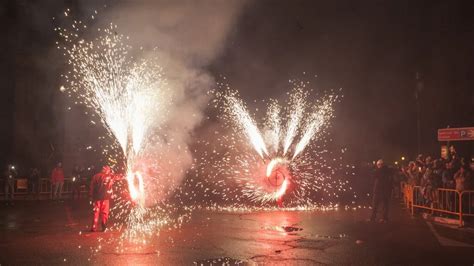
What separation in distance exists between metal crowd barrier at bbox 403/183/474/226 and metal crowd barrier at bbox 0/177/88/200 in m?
15.6

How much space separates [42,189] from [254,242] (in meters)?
15.7

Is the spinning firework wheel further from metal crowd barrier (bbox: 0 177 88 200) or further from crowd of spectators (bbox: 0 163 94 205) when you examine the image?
metal crowd barrier (bbox: 0 177 88 200)

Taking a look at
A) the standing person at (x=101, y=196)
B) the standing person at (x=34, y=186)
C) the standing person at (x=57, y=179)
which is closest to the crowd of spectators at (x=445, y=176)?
the standing person at (x=101, y=196)

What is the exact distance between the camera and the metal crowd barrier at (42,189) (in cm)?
2102

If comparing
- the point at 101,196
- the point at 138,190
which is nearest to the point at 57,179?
the point at 138,190

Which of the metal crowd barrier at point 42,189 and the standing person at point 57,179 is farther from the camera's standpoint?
the standing person at point 57,179

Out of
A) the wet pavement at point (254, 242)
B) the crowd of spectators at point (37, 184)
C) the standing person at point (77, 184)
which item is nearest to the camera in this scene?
the wet pavement at point (254, 242)

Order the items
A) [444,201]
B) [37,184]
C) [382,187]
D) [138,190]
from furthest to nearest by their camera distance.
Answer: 1. [37,184]
2. [138,190]
3. [444,201]
4. [382,187]

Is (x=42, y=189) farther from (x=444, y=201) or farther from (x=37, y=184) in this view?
(x=444, y=201)

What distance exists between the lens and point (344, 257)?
8266 mm

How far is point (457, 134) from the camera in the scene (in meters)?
15.4

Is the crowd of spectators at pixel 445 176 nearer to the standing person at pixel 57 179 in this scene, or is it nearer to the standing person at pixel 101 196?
the standing person at pixel 101 196

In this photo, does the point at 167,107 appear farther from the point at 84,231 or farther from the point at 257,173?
the point at 84,231

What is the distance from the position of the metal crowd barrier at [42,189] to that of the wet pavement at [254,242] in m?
7.11
